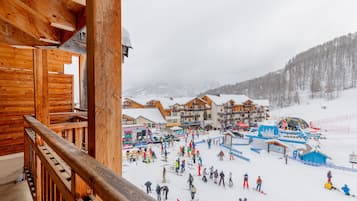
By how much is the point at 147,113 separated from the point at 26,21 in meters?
17.8

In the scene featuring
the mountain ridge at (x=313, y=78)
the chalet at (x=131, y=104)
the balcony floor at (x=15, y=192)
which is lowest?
the balcony floor at (x=15, y=192)

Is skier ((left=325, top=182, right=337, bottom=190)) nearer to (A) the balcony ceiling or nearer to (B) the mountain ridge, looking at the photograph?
(A) the balcony ceiling

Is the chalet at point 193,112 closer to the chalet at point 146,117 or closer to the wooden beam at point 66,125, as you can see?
the chalet at point 146,117

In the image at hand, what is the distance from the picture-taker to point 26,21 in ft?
6.10

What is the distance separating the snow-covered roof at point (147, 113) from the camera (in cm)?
1806

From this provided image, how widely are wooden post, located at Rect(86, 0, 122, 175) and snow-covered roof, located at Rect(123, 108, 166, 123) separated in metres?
17.2

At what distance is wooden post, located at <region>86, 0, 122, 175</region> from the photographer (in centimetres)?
89

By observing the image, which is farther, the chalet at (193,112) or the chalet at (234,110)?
the chalet at (234,110)

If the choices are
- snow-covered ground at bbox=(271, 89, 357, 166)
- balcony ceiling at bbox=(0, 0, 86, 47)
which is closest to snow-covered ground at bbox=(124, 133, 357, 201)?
snow-covered ground at bbox=(271, 89, 357, 166)

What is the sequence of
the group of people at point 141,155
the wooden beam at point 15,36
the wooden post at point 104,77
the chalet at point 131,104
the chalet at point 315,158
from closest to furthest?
the wooden post at point 104,77 → the wooden beam at point 15,36 → the group of people at point 141,155 → the chalet at point 315,158 → the chalet at point 131,104

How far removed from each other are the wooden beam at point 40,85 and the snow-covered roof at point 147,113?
1529 centimetres

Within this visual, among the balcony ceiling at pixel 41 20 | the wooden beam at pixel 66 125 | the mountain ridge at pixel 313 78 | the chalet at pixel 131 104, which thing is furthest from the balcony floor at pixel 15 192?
the mountain ridge at pixel 313 78

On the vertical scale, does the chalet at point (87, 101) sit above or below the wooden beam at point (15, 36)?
below

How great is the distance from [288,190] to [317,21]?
31.0 meters
